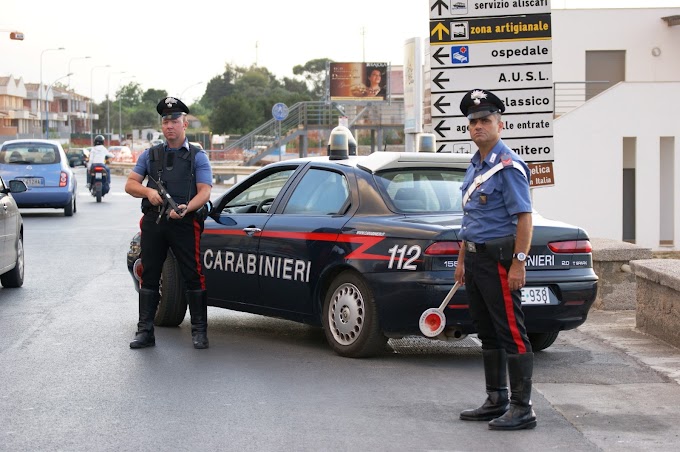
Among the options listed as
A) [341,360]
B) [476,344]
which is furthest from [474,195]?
[476,344]

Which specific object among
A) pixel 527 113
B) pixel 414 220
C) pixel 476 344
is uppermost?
pixel 527 113

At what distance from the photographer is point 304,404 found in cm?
740

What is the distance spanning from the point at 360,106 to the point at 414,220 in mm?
75236

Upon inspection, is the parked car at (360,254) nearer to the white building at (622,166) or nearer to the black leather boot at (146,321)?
the black leather boot at (146,321)

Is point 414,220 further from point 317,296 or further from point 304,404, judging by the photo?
point 304,404

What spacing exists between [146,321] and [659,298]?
403 centimetres

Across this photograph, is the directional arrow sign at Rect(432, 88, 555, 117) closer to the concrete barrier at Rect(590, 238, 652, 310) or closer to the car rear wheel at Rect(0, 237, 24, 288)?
the concrete barrier at Rect(590, 238, 652, 310)

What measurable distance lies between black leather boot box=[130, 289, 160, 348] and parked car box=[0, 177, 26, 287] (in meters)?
3.66

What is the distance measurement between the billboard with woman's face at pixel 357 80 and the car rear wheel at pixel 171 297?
80.4m

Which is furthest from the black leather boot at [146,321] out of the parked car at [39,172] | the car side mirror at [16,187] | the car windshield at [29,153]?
the car windshield at [29,153]

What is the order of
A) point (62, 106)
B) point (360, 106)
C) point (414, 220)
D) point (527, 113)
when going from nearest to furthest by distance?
point (414, 220) < point (527, 113) < point (360, 106) < point (62, 106)

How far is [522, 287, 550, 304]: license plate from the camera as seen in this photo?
8466 millimetres

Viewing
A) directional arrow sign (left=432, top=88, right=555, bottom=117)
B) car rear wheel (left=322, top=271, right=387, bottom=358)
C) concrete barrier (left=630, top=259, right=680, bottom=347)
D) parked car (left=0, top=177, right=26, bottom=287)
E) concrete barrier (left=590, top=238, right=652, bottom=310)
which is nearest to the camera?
car rear wheel (left=322, top=271, right=387, bottom=358)

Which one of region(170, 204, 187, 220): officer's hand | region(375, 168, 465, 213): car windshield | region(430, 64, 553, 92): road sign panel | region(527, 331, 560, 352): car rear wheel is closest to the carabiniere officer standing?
region(375, 168, 465, 213): car windshield
